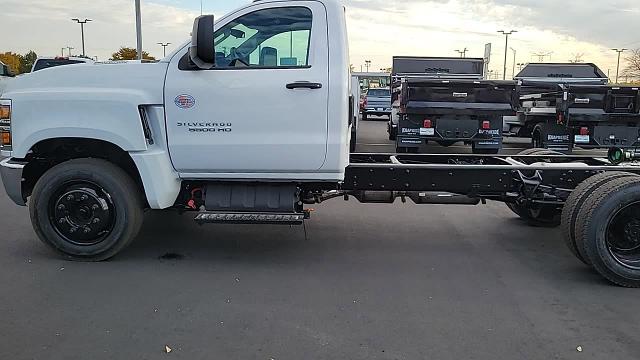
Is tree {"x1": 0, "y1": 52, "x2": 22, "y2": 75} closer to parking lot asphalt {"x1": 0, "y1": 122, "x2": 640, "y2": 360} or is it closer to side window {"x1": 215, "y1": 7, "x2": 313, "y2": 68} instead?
parking lot asphalt {"x1": 0, "y1": 122, "x2": 640, "y2": 360}

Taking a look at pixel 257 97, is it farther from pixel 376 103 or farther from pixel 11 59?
pixel 11 59

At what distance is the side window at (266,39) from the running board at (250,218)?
4.42 feet

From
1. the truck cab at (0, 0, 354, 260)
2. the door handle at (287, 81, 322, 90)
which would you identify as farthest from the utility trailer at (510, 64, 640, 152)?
the door handle at (287, 81, 322, 90)

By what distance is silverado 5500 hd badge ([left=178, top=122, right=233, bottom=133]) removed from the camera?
5121 mm

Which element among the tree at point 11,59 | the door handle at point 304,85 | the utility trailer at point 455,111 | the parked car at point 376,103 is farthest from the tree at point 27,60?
the door handle at point 304,85

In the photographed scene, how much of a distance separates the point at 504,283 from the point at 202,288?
258 cm

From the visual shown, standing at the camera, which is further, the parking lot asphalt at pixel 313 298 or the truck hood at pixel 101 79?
the truck hood at pixel 101 79

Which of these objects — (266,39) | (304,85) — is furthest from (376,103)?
(304,85)

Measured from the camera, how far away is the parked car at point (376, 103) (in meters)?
32.5

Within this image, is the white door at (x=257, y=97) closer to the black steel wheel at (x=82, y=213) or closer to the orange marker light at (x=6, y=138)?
the black steel wheel at (x=82, y=213)

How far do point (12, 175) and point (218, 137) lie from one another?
1.95 m

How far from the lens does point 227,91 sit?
16.6 ft

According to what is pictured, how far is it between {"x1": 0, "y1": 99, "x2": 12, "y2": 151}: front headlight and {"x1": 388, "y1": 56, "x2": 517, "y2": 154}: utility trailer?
8532mm

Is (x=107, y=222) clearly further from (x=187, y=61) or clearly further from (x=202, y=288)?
(x=187, y=61)
